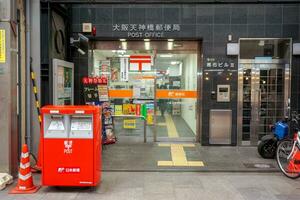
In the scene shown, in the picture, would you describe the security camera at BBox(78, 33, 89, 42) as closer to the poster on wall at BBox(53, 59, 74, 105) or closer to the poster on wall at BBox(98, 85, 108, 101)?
the poster on wall at BBox(53, 59, 74, 105)

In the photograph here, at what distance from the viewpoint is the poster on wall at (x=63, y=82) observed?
865 cm

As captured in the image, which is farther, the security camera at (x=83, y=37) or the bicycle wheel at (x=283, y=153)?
the security camera at (x=83, y=37)

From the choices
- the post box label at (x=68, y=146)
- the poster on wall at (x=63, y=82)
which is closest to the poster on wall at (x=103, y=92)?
the poster on wall at (x=63, y=82)

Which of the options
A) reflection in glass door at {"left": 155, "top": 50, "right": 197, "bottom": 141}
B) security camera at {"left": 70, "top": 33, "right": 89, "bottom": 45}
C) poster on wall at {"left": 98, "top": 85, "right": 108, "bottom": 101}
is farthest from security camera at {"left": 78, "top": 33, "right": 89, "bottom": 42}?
reflection in glass door at {"left": 155, "top": 50, "right": 197, "bottom": 141}

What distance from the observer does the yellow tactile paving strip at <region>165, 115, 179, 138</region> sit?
420 inches

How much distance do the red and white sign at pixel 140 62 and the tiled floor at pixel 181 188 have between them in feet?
13.3

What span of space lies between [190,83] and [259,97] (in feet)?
6.29

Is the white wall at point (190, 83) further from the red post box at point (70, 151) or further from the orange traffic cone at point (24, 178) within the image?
the orange traffic cone at point (24, 178)

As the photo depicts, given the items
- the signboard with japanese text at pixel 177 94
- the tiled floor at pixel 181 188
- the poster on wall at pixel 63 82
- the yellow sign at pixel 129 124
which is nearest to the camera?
the tiled floor at pixel 181 188

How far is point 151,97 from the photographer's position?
10555mm

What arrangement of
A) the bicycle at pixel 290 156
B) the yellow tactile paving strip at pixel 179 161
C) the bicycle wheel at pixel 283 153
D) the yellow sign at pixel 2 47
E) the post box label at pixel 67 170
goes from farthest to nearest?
the yellow tactile paving strip at pixel 179 161, the bicycle wheel at pixel 283 153, the bicycle at pixel 290 156, the yellow sign at pixel 2 47, the post box label at pixel 67 170

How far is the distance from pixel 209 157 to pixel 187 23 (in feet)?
12.0

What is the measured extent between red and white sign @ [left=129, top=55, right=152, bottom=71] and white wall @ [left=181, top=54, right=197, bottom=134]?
102cm

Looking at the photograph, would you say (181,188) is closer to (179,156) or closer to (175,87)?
(179,156)
